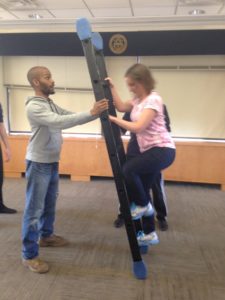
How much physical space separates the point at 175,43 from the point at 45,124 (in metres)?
3.45

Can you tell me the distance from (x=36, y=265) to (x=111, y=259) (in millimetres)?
617

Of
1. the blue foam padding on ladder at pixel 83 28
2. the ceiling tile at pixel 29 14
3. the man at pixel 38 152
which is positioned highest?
the ceiling tile at pixel 29 14

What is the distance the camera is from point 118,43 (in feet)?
15.9

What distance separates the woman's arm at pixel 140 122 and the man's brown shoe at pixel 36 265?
4.13 feet

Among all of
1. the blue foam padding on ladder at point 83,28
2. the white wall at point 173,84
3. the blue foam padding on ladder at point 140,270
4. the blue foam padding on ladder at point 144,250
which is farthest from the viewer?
the white wall at point 173,84

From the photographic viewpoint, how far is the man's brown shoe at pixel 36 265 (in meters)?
2.21

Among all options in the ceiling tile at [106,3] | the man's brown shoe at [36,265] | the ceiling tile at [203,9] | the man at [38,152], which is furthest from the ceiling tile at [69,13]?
the man's brown shoe at [36,265]

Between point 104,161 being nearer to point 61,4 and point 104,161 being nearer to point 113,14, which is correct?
point 113,14

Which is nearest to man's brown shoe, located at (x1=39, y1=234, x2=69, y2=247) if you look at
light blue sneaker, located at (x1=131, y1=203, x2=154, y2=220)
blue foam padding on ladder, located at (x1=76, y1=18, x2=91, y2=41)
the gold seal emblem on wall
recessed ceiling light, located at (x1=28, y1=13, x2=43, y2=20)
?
light blue sneaker, located at (x1=131, y1=203, x2=154, y2=220)

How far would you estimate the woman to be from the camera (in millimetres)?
1907

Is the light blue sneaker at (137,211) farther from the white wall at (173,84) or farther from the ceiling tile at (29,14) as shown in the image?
the ceiling tile at (29,14)

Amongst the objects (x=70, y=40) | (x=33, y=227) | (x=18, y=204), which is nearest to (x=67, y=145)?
(x=18, y=204)

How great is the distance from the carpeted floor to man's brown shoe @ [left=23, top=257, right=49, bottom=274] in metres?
0.05

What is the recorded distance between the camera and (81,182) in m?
4.87
